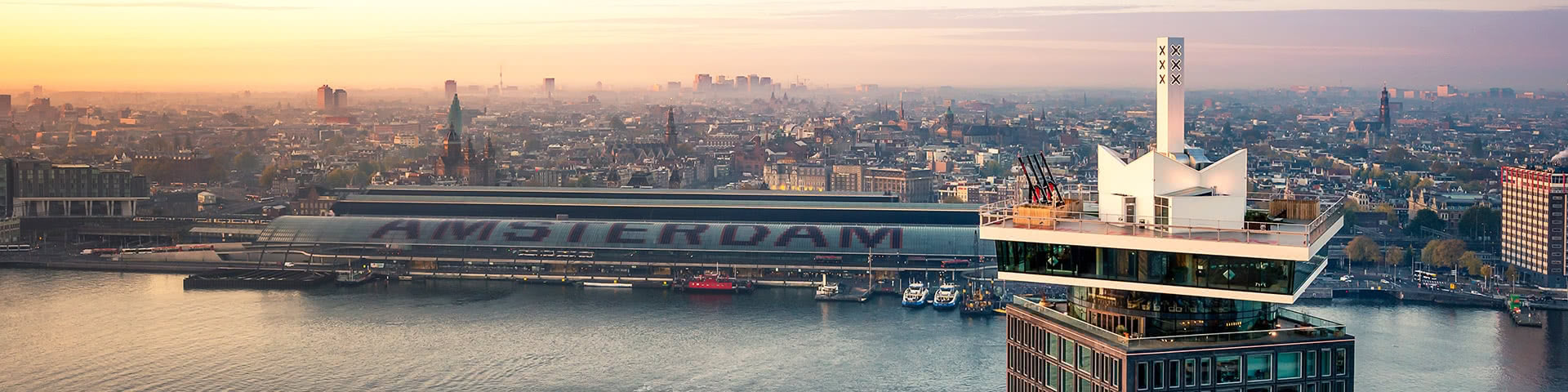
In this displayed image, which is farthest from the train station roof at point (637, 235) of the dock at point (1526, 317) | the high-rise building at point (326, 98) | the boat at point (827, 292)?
the high-rise building at point (326, 98)

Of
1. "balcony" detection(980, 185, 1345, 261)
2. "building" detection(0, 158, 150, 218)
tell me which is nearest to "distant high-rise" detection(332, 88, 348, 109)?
"building" detection(0, 158, 150, 218)

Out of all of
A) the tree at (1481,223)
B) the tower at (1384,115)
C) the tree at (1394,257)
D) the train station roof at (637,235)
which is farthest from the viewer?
the tower at (1384,115)

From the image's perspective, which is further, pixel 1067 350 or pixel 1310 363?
pixel 1067 350

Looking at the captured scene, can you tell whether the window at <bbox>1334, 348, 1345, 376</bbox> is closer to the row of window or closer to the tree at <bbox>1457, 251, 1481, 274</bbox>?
the row of window

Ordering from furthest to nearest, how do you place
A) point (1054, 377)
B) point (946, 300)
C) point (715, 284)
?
1. point (715, 284)
2. point (946, 300)
3. point (1054, 377)

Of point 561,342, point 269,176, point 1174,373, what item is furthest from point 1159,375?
point 269,176

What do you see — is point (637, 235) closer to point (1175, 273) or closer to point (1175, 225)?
point (1175, 273)

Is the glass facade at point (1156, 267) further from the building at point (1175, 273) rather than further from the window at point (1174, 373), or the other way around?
the window at point (1174, 373)

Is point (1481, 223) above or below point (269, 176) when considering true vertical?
below
